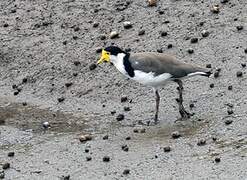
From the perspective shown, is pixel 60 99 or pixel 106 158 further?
pixel 60 99

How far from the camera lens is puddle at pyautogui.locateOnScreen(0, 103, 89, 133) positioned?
11359mm

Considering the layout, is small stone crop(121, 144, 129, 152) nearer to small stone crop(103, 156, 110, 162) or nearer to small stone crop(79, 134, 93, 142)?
small stone crop(103, 156, 110, 162)

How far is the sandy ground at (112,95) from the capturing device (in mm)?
9539

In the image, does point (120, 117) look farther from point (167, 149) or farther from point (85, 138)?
point (167, 149)

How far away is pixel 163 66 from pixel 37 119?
231 centimetres

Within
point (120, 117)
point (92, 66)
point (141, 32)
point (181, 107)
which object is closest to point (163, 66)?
point (181, 107)

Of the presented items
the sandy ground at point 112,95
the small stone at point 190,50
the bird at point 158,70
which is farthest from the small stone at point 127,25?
the bird at point 158,70

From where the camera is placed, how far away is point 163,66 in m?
10.9

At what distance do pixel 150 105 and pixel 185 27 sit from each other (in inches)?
93.2

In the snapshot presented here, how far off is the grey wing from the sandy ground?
0.67 meters

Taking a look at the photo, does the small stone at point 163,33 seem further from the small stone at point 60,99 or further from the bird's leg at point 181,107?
the bird's leg at point 181,107

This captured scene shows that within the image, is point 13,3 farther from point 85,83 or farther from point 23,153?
point 23,153

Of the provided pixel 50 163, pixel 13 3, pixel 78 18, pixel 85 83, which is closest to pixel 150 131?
pixel 50 163

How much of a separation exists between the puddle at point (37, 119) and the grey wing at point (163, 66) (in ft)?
4.17
